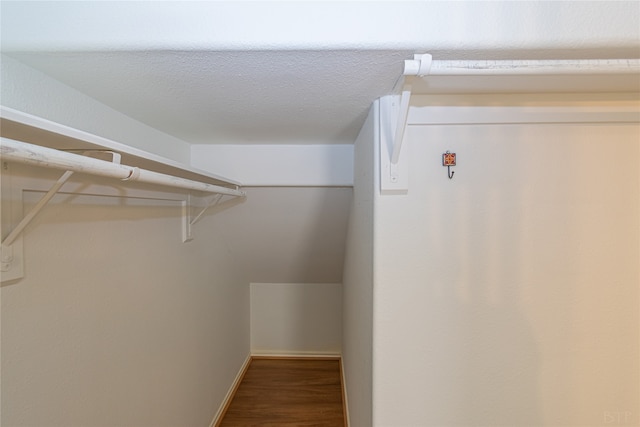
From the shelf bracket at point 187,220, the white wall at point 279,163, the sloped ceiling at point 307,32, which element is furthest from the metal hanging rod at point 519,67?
the shelf bracket at point 187,220

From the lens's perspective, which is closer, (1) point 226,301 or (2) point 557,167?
(2) point 557,167

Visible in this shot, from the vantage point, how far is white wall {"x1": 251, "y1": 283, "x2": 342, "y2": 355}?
2629 millimetres

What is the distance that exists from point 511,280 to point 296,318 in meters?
2.23

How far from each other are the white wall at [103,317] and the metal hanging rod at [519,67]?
3.29ft

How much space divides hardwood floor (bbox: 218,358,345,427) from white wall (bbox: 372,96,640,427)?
137 cm

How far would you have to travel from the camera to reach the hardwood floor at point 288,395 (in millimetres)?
1836

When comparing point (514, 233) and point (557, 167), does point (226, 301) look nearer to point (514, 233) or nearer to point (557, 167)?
point (514, 233)

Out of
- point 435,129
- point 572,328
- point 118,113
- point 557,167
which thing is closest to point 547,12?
point 435,129

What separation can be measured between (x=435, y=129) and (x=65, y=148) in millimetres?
1039

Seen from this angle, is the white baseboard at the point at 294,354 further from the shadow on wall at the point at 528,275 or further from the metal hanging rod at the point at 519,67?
the metal hanging rod at the point at 519,67

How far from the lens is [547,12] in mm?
566

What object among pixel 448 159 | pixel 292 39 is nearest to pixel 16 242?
pixel 292 39

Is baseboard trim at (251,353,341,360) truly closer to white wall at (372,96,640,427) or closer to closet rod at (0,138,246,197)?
white wall at (372,96,640,427)

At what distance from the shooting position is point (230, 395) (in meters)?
2.01
